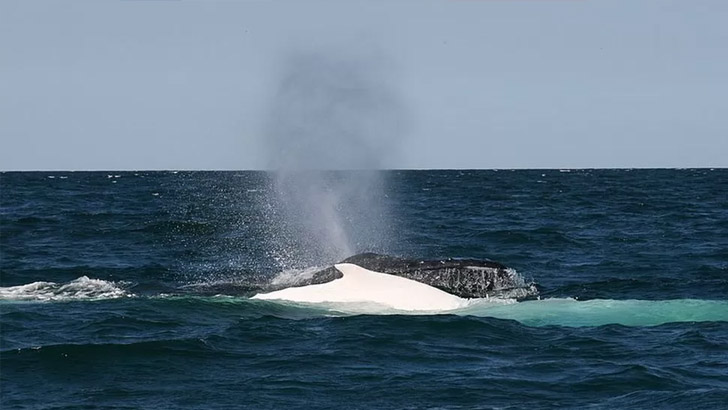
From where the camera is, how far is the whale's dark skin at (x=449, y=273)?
23.6m

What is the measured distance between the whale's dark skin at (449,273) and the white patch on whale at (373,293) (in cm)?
15

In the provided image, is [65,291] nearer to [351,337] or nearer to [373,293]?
[373,293]

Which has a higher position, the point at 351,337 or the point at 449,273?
the point at 449,273

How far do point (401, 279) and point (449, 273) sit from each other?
1.08 m

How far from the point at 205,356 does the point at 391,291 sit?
6.15m

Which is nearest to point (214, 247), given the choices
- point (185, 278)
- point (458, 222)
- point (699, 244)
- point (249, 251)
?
point (249, 251)

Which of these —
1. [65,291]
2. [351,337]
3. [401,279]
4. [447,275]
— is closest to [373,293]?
[401,279]

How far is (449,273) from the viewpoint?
23.7 metres

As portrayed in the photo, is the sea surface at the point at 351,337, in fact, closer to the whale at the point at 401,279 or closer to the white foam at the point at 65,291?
the white foam at the point at 65,291

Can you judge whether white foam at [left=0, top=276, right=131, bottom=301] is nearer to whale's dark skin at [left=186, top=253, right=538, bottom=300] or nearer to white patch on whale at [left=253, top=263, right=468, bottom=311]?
whale's dark skin at [left=186, top=253, right=538, bottom=300]

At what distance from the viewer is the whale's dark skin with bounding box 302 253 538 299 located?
2361 centimetres

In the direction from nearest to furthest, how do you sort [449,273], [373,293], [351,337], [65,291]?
[351,337], [373,293], [449,273], [65,291]

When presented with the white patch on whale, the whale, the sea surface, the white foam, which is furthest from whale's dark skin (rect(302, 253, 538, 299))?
the white foam

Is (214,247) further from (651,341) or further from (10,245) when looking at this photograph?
(651,341)
